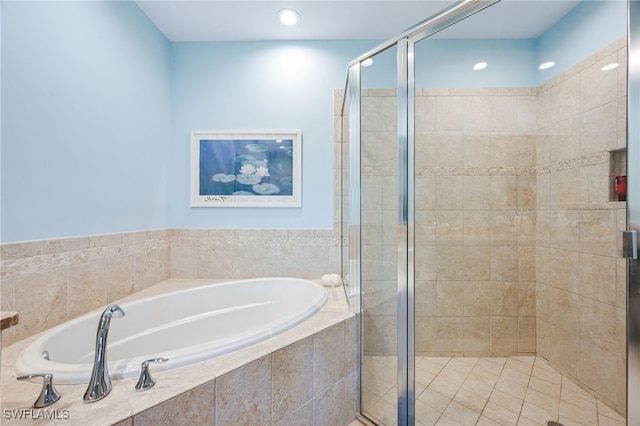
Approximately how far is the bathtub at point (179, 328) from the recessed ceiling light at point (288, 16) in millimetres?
2008

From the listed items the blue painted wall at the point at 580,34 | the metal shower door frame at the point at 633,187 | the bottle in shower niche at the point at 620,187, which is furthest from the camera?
the blue painted wall at the point at 580,34

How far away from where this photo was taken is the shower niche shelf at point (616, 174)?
98cm

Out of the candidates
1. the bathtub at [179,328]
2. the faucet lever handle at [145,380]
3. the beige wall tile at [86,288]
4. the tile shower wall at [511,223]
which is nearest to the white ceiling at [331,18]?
the tile shower wall at [511,223]

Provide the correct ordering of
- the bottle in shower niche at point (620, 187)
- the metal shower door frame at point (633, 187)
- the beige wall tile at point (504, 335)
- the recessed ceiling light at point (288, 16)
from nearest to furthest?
the metal shower door frame at point (633, 187) < the bottle in shower niche at point (620, 187) < the beige wall tile at point (504, 335) < the recessed ceiling light at point (288, 16)

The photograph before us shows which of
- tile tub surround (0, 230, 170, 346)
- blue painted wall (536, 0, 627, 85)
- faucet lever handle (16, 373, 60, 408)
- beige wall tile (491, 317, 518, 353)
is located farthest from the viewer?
beige wall tile (491, 317, 518, 353)

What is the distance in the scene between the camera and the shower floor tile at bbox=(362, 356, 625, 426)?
1.23m

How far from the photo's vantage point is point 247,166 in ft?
6.65

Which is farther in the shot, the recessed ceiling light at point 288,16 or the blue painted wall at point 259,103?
the blue painted wall at point 259,103

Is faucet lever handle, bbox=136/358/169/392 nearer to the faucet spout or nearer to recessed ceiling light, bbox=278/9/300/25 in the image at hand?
the faucet spout

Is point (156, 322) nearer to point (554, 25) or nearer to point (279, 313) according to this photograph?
point (279, 313)

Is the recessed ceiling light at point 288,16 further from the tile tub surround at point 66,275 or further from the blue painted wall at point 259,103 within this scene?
the tile tub surround at point 66,275

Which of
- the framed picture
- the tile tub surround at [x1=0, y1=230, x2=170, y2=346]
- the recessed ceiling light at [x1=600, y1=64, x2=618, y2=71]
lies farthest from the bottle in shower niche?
the tile tub surround at [x1=0, y1=230, x2=170, y2=346]

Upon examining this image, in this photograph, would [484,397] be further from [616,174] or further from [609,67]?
[609,67]

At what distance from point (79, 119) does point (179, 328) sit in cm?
138
